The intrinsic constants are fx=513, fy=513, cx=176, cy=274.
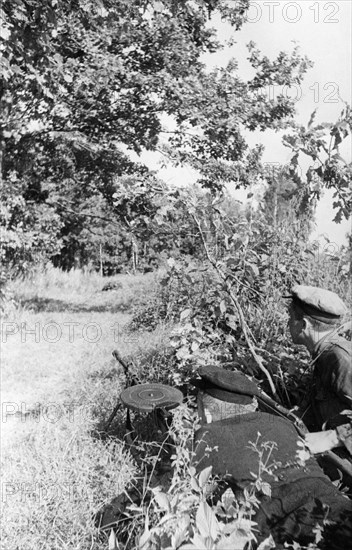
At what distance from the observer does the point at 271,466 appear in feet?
7.28

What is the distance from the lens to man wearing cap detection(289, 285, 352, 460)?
9.45 feet

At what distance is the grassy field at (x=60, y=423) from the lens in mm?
3160

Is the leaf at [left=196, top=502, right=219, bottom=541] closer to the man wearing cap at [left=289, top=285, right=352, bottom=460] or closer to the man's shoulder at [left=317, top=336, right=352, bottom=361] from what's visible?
the man wearing cap at [left=289, top=285, right=352, bottom=460]

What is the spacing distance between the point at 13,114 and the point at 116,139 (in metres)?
2.47

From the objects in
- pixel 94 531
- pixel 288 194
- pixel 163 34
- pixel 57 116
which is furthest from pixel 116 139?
pixel 94 531

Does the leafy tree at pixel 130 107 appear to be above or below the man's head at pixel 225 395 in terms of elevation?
above

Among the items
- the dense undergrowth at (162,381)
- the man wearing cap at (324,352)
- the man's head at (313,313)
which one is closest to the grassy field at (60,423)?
the dense undergrowth at (162,381)

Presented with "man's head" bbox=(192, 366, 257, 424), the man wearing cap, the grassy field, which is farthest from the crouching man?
the grassy field

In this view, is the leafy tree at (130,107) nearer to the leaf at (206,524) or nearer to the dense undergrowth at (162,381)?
the dense undergrowth at (162,381)

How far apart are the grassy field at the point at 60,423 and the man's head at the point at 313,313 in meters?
1.61

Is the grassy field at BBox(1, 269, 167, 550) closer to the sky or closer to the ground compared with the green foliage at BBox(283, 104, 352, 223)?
closer to the ground

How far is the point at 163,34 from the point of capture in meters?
9.69

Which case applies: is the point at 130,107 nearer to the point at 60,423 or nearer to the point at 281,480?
the point at 60,423

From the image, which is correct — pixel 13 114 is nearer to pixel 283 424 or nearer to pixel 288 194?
pixel 288 194
